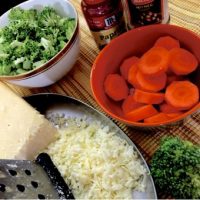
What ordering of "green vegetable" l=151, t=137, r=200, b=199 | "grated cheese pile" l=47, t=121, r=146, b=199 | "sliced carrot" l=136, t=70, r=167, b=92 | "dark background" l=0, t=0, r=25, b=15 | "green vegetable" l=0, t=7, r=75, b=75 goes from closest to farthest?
"green vegetable" l=151, t=137, r=200, b=199 < "grated cheese pile" l=47, t=121, r=146, b=199 < "sliced carrot" l=136, t=70, r=167, b=92 < "green vegetable" l=0, t=7, r=75, b=75 < "dark background" l=0, t=0, r=25, b=15

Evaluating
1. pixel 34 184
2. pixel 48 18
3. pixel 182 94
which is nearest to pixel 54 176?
pixel 34 184

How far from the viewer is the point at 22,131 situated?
3.82ft

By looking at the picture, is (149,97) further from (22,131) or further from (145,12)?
(22,131)

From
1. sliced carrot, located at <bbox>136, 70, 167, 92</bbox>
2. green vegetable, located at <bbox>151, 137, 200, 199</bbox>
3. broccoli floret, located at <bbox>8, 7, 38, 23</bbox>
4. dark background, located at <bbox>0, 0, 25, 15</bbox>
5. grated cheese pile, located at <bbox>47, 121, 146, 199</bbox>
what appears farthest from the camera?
dark background, located at <bbox>0, 0, 25, 15</bbox>

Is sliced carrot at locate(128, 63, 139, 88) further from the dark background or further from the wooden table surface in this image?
the dark background

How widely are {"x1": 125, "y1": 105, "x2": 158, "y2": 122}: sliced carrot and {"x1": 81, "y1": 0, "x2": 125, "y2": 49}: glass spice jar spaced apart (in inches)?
14.0

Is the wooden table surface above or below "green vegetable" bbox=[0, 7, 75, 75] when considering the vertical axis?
below

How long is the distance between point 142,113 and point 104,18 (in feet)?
1.26

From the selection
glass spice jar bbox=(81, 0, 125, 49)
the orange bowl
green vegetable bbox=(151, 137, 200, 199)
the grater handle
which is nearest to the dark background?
glass spice jar bbox=(81, 0, 125, 49)

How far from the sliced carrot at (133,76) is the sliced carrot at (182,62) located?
123 mm

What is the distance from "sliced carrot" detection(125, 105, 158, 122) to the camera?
1103 millimetres

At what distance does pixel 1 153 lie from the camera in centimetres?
112

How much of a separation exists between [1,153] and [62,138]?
205 mm

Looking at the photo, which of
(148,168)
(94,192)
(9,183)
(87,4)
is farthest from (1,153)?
(87,4)
